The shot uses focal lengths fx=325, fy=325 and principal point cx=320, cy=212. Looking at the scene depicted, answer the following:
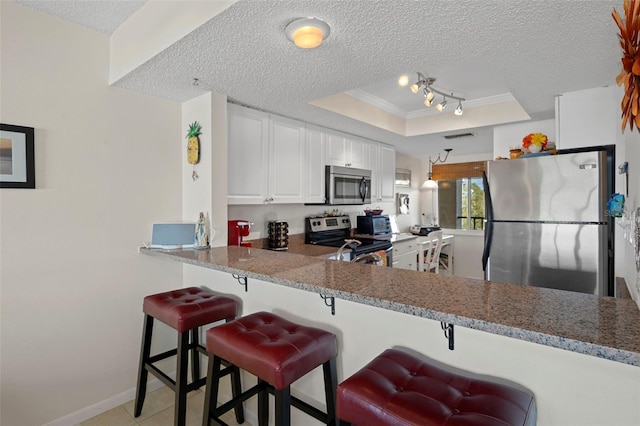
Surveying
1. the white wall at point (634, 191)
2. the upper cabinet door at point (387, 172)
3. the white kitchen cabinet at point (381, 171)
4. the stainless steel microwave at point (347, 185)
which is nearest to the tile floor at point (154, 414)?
the white wall at point (634, 191)

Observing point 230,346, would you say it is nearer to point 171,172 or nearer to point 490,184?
point 171,172

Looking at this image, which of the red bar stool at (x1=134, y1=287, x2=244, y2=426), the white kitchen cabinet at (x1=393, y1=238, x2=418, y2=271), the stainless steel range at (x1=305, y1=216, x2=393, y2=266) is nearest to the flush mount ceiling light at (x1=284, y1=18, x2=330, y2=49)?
the red bar stool at (x1=134, y1=287, x2=244, y2=426)

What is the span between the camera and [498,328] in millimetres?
849

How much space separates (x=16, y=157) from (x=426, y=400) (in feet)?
7.34

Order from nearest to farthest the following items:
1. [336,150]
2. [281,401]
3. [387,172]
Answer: [281,401] → [336,150] → [387,172]

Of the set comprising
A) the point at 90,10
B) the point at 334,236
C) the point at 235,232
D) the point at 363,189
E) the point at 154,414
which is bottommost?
the point at 154,414

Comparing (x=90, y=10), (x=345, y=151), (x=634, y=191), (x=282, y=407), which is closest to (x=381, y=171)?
(x=345, y=151)

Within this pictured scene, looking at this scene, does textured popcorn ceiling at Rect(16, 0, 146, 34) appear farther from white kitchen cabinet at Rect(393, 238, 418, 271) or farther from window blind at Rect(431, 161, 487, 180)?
window blind at Rect(431, 161, 487, 180)

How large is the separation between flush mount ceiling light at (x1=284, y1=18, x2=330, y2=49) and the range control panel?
2386mm

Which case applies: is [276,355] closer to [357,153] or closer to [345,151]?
[345,151]

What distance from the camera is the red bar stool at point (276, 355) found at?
1.16m

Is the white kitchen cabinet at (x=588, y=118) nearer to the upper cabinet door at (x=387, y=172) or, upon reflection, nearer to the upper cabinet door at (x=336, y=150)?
the upper cabinet door at (x=336, y=150)

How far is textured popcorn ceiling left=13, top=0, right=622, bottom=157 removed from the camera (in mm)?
1306

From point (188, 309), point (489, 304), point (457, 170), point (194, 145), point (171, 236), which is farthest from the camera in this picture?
point (457, 170)
